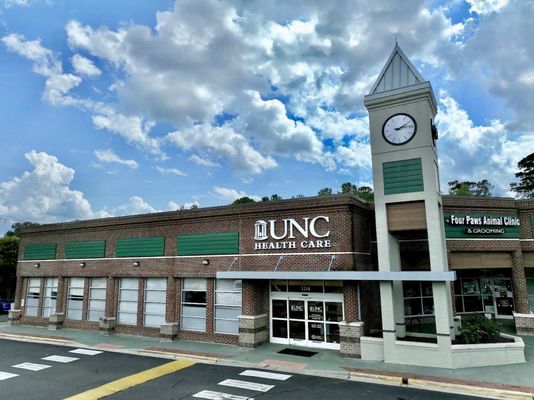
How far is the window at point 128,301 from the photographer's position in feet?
71.0

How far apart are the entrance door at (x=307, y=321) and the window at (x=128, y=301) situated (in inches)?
327

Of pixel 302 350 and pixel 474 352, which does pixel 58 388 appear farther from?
pixel 474 352

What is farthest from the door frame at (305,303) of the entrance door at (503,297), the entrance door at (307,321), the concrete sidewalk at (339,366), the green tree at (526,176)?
the green tree at (526,176)

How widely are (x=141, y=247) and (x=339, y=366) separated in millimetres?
12853

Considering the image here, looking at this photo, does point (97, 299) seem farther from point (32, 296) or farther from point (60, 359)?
point (60, 359)

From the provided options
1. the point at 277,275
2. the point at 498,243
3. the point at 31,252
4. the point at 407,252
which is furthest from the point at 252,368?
the point at 31,252

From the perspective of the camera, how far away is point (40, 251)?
87.7 feet

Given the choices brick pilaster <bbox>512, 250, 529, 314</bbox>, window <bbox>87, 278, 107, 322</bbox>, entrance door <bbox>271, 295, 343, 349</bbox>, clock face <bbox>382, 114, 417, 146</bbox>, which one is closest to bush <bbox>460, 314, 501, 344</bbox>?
entrance door <bbox>271, 295, 343, 349</bbox>

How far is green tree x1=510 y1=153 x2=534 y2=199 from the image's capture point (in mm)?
61656

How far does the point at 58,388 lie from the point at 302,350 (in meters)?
9.04

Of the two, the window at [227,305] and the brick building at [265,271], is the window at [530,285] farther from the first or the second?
A: the window at [227,305]

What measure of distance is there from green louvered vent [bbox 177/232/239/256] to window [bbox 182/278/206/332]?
1474 mm

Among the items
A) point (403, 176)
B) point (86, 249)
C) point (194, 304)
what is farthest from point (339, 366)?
point (86, 249)

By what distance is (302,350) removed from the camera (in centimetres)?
1648
